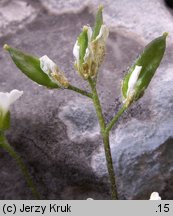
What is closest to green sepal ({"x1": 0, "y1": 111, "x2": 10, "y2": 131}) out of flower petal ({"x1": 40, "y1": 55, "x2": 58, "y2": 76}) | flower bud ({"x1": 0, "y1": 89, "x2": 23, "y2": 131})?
flower bud ({"x1": 0, "y1": 89, "x2": 23, "y2": 131})

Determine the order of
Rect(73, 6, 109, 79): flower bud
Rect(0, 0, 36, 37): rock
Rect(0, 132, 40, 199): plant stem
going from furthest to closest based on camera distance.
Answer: Rect(0, 0, 36, 37): rock → Rect(0, 132, 40, 199): plant stem → Rect(73, 6, 109, 79): flower bud

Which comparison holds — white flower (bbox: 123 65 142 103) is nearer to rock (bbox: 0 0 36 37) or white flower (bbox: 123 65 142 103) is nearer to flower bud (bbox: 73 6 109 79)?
flower bud (bbox: 73 6 109 79)

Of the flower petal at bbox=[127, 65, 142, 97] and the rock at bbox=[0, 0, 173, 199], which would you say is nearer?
the flower petal at bbox=[127, 65, 142, 97]

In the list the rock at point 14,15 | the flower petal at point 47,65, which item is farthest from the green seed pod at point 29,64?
the rock at point 14,15

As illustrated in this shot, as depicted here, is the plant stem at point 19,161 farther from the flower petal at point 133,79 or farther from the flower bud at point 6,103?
the flower petal at point 133,79

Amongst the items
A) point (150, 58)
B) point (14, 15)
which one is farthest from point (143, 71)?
point (14, 15)
